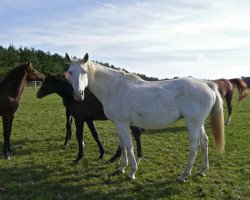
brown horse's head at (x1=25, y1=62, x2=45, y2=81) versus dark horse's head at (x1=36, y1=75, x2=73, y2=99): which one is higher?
brown horse's head at (x1=25, y1=62, x2=45, y2=81)

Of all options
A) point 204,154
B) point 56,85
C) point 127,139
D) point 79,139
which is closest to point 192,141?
point 204,154

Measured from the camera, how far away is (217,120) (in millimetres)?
6777

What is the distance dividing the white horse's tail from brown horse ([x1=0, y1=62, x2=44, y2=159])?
4.95m

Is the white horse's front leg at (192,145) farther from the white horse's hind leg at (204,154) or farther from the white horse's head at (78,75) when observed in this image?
the white horse's head at (78,75)

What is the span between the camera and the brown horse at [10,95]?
336 inches

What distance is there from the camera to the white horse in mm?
6320

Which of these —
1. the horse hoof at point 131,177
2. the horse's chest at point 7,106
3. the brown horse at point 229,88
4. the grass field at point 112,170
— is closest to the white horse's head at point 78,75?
the grass field at point 112,170

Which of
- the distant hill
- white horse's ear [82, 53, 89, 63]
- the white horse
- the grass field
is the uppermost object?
the distant hill

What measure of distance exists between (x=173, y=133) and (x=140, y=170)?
4.77 m

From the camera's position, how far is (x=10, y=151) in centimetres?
889

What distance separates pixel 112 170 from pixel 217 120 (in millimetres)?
2561

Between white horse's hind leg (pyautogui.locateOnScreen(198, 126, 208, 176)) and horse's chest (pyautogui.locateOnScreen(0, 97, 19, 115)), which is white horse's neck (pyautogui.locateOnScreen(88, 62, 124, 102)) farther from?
horse's chest (pyautogui.locateOnScreen(0, 97, 19, 115))

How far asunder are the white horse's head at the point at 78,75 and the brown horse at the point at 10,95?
9.90ft

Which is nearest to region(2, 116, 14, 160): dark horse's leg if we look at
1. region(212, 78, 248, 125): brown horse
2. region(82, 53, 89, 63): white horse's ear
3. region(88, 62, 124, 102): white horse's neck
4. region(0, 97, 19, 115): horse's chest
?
region(0, 97, 19, 115): horse's chest
